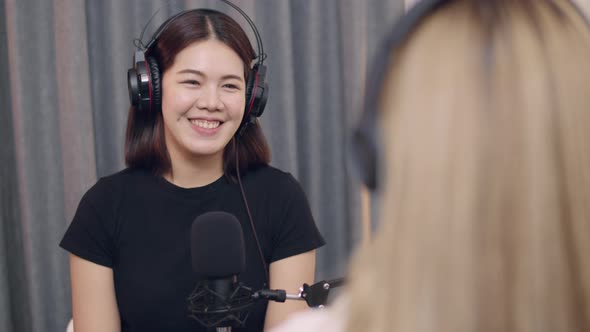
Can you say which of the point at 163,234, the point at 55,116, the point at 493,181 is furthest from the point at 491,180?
the point at 55,116

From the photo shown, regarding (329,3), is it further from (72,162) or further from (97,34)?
(72,162)

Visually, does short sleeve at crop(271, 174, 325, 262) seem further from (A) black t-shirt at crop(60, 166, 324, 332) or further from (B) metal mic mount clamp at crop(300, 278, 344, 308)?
(B) metal mic mount clamp at crop(300, 278, 344, 308)

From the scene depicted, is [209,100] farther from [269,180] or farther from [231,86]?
[269,180]

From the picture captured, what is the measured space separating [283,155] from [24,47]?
0.89m

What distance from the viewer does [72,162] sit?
6.08 feet

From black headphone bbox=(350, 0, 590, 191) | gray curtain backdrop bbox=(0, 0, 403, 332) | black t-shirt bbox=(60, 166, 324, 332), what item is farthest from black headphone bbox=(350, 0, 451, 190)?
gray curtain backdrop bbox=(0, 0, 403, 332)

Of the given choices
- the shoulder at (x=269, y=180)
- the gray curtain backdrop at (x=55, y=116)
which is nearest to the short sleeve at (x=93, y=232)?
the shoulder at (x=269, y=180)

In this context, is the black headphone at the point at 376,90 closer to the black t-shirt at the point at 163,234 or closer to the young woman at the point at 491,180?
the young woman at the point at 491,180

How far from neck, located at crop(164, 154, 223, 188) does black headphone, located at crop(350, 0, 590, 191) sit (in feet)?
3.26

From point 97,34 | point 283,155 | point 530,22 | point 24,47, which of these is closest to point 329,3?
point 283,155

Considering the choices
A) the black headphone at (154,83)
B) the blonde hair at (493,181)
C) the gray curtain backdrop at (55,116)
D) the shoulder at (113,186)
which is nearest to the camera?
the blonde hair at (493,181)

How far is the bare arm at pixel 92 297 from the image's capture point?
4.36ft

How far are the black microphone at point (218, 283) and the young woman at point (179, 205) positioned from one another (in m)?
0.50

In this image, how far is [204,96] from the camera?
1.34 m
